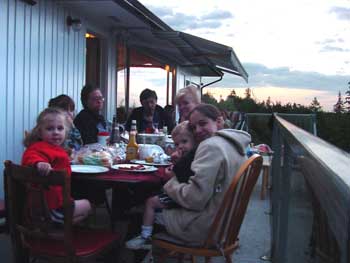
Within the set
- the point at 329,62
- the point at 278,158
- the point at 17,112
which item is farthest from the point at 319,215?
the point at 329,62

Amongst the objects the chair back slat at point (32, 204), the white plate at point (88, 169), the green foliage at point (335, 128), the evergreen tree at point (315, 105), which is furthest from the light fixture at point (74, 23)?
the evergreen tree at point (315, 105)

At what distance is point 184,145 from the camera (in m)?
3.08

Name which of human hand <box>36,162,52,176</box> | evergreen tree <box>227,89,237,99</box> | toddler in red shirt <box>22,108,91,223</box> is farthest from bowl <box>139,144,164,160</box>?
evergreen tree <box>227,89,237,99</box>

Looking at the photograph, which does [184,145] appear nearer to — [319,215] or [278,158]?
[278,158]

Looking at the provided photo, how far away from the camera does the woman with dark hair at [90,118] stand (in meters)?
4.61

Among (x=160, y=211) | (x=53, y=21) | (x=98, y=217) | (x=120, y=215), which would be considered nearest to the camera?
(x=160, y=211)

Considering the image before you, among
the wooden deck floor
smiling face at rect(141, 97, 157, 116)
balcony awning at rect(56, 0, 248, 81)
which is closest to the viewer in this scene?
the wooden deck floor

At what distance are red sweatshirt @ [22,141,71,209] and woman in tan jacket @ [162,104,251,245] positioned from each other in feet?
1.94

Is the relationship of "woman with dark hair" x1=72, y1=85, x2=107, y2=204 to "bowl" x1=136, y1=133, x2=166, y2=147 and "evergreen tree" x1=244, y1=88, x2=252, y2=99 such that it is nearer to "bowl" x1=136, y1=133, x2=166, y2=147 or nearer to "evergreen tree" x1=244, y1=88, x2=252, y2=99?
"bowl" x1=136, y1=133, x2=166, y2=147

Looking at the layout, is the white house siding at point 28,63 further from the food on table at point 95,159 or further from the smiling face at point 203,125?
the smiling face at point 203,125

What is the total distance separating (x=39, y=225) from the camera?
2.51 m

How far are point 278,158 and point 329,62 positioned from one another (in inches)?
844

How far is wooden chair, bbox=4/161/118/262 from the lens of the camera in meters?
2.41

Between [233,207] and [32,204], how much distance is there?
3.51 feet
